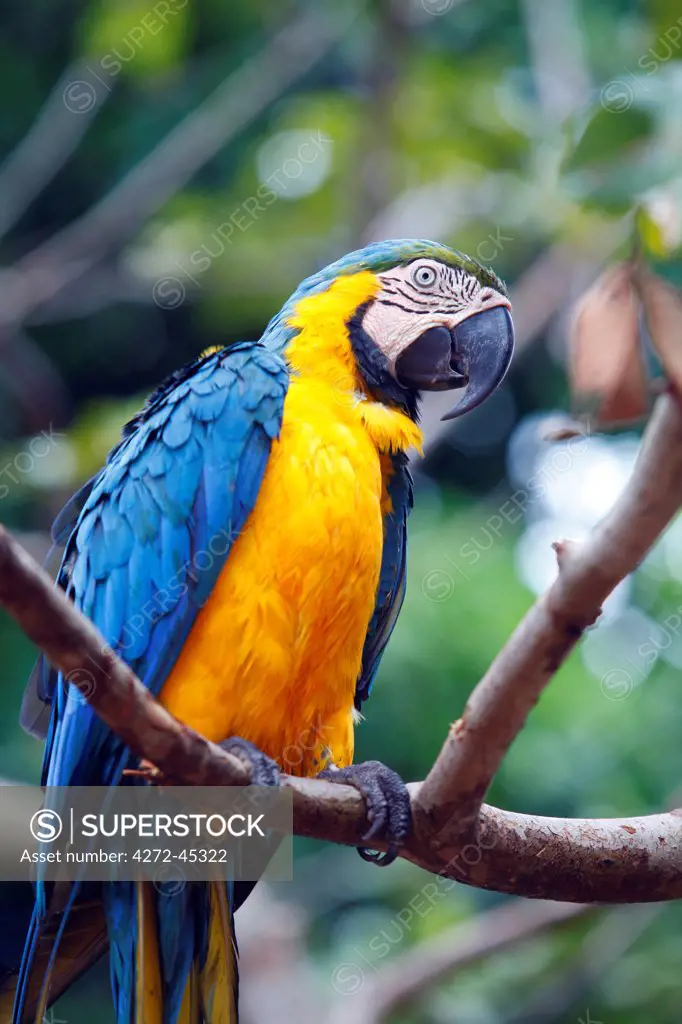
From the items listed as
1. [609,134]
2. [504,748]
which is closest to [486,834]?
[504,748]

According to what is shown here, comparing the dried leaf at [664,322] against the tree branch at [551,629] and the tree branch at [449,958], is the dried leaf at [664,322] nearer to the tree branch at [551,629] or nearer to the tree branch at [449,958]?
the tree branch at [551,629]

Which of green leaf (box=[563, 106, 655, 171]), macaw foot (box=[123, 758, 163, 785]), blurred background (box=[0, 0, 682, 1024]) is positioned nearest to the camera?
macaw foot (box=[123, 758, 163, 785])

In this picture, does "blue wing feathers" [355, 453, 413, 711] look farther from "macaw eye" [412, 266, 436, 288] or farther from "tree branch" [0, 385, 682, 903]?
"tree branch" [0, 385, 682, 903]

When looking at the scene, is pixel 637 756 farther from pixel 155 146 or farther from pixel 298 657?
pixel 155 146

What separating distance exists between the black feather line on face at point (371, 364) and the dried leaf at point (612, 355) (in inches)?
55.3

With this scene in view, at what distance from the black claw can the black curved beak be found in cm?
93

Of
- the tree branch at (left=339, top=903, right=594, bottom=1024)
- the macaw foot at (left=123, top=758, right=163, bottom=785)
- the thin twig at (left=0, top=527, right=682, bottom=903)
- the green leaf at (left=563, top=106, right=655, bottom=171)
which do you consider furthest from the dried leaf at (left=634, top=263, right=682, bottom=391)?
the tree branch at (left=339, top=903, right=594, bottom=1024)

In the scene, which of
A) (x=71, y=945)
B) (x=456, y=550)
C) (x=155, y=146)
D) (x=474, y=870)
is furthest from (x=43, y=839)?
(x=155, y=146)

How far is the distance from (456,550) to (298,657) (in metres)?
2.40

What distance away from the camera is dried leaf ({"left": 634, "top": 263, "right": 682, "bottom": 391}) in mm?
991

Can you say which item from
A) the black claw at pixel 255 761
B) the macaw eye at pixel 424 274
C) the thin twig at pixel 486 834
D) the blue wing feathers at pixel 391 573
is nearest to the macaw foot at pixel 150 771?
the thin twig at pixel 486 834

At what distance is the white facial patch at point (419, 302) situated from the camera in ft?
8.11

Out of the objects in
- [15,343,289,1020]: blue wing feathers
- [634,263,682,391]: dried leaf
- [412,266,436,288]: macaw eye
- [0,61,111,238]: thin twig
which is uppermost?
[0,61,111,238]: thin twig

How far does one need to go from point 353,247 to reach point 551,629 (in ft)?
12.1
